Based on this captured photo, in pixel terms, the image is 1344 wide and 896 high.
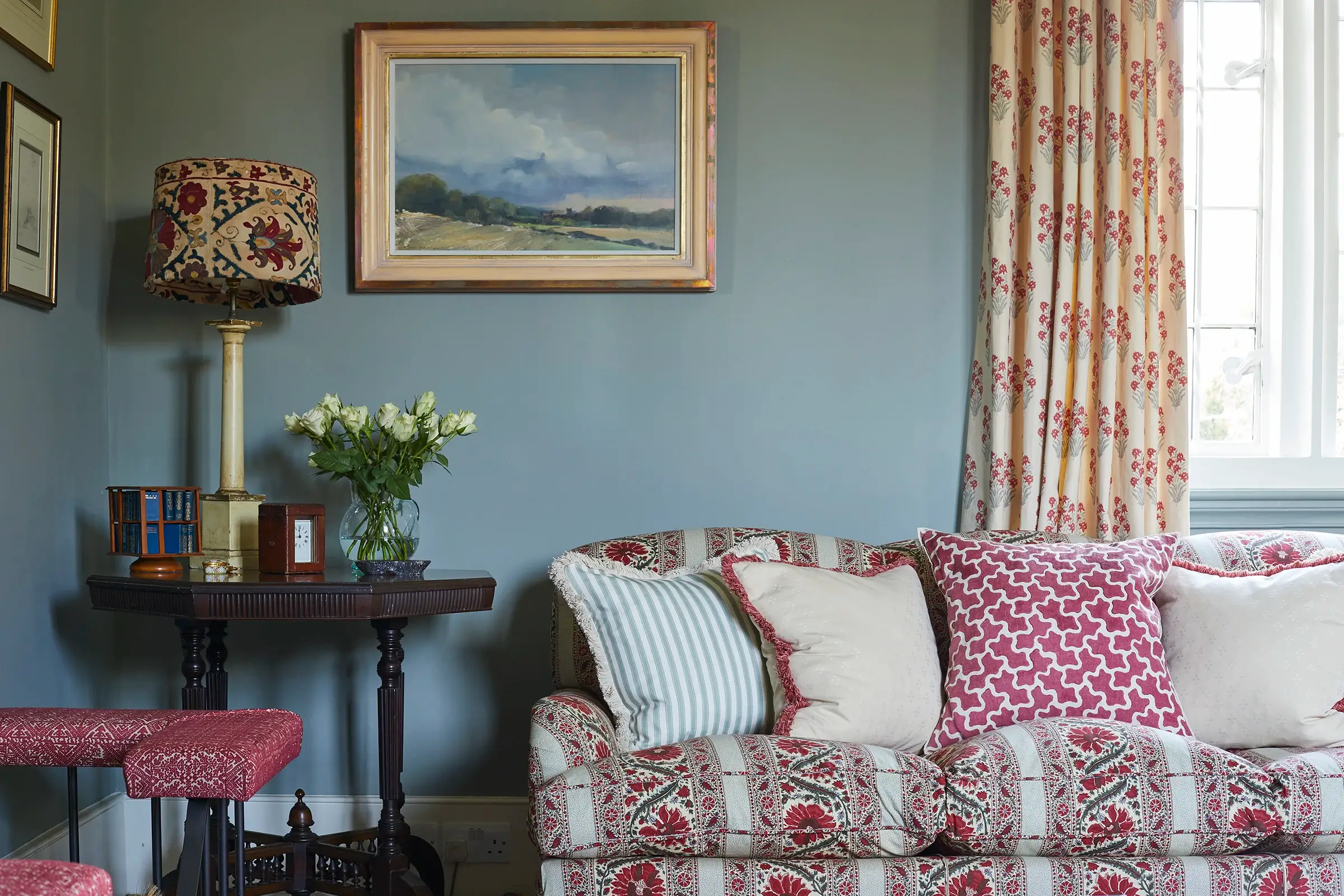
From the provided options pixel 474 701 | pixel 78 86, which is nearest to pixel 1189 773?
pixel 474 701

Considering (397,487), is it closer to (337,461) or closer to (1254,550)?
(337,461)

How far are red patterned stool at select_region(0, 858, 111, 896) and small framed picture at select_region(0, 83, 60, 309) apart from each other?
57.5 inches

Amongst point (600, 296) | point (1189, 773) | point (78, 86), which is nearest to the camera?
point (1189, 773)

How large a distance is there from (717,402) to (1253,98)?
1676mm

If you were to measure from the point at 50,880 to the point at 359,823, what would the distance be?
1.65 m

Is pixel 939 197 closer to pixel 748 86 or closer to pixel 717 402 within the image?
pixel 748 86

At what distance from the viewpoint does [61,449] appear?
2412mm

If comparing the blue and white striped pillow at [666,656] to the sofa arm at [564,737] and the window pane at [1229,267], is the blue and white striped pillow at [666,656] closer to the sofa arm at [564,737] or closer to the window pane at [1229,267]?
the sofa arm at [564,737]

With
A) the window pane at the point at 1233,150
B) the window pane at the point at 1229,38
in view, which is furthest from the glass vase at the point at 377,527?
the window pane at the point at 1229,38

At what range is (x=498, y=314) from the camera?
8.70ft

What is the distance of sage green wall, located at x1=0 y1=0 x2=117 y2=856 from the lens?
2197 mm

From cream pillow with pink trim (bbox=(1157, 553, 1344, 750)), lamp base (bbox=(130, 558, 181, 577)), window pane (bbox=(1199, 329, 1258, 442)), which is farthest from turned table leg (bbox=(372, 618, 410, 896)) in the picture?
window pane (bbox=(1199, 329, 1258, 442))

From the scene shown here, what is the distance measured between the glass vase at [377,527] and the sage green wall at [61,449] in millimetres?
690

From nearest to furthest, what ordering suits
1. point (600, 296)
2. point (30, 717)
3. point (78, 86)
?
point (30, 717) → point (78, 86) → point (600, 296)
